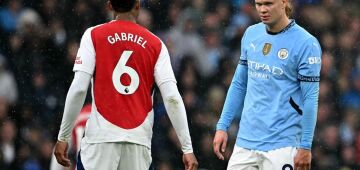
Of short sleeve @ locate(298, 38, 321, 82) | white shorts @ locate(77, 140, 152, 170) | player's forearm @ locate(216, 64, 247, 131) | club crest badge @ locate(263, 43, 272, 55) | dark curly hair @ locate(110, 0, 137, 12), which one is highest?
dark curly hair @ locate(110, 0, 137, 12)

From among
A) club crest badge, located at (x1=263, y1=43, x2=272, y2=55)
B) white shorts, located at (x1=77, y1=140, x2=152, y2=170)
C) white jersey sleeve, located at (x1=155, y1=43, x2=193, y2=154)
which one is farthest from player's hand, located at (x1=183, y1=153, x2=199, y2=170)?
club crest badge, located at (x1=263, y1=43, x2=272, y2=55)

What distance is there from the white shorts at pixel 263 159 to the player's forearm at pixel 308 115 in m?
0.14

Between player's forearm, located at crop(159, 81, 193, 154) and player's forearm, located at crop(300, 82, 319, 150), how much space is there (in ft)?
2.32

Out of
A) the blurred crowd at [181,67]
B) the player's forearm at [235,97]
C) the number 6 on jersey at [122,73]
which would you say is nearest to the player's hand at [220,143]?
the player's forearm at [235,97]

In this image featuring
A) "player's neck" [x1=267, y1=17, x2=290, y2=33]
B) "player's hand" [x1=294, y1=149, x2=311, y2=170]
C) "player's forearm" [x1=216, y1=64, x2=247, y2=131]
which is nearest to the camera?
"player's hand" [x1=294, y1=149, x2=311, y2=170]

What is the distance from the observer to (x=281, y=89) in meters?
6.19

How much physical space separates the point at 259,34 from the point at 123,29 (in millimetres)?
1020

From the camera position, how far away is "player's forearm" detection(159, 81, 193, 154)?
5883 mm

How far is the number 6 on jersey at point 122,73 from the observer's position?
579cm

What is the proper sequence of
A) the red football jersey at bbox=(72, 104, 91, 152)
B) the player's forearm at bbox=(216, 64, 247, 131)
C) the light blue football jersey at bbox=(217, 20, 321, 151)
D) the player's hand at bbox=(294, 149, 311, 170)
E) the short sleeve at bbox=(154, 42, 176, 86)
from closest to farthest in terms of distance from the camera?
the short sleeve at bbox=(154, 42, 176, 86) → the player's hand at bbox=(294, 149, 311, 170) → the light blue football jersey at bbox=(217, 20, 321, 151) → the player's forearm at bbox=(216, 64, 247, 131) → the red football jersey at bbox=(72, 104, 91, 152)

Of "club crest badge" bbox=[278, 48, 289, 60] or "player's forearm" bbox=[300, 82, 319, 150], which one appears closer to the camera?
"player's forearm" bbox=[300, 82, 319, 150]

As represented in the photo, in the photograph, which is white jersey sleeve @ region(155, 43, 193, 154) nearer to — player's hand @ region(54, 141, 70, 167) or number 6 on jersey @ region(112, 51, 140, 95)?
number 6 on jersey @ region(112, 51, 140, 95)

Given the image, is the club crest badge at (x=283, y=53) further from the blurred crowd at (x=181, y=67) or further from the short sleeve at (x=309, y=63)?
the blurred crowd at (x=181, y=67)

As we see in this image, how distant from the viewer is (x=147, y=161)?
595cm
